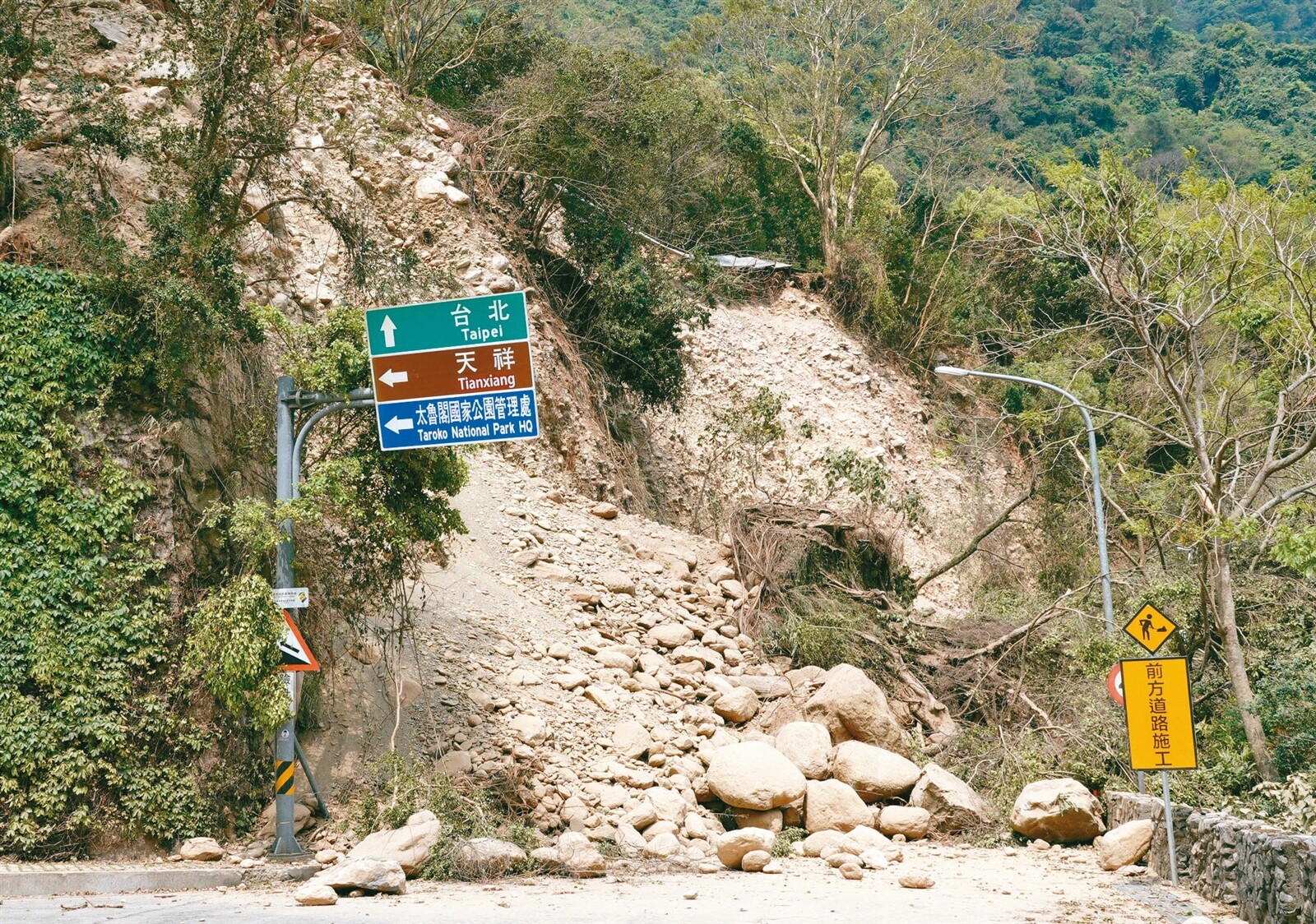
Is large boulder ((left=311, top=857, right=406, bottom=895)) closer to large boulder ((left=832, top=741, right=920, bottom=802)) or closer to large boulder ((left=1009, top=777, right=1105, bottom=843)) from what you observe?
large boulder ((left=832, top=741, right=920, bottom=802))

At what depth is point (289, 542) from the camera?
1316 centimetres

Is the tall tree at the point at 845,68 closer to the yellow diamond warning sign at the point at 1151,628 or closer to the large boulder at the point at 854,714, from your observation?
the large boulder at the point at 854,714

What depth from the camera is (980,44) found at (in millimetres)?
38500

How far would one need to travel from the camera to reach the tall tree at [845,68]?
38312mm

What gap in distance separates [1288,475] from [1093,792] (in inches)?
342

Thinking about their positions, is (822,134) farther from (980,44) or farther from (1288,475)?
(1288,475)

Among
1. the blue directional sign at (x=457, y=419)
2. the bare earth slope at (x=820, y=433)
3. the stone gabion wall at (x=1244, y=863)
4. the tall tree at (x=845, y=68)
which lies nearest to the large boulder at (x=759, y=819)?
the stone gabion wall at (x=1244, y=863)

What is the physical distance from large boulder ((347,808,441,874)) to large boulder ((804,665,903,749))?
657 centimetres

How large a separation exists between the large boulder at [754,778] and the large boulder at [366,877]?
483 cm

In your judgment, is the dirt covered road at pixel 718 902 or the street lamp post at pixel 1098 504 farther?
the street lamp post at pixel 1098 504

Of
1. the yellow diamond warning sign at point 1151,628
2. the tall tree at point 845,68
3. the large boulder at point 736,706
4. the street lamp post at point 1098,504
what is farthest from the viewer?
the tall tree at point 845,68

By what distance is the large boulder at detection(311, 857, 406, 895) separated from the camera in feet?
36.7

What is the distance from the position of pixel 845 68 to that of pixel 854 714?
2798 centimetres

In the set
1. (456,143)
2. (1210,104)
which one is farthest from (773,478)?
(1210,104)
